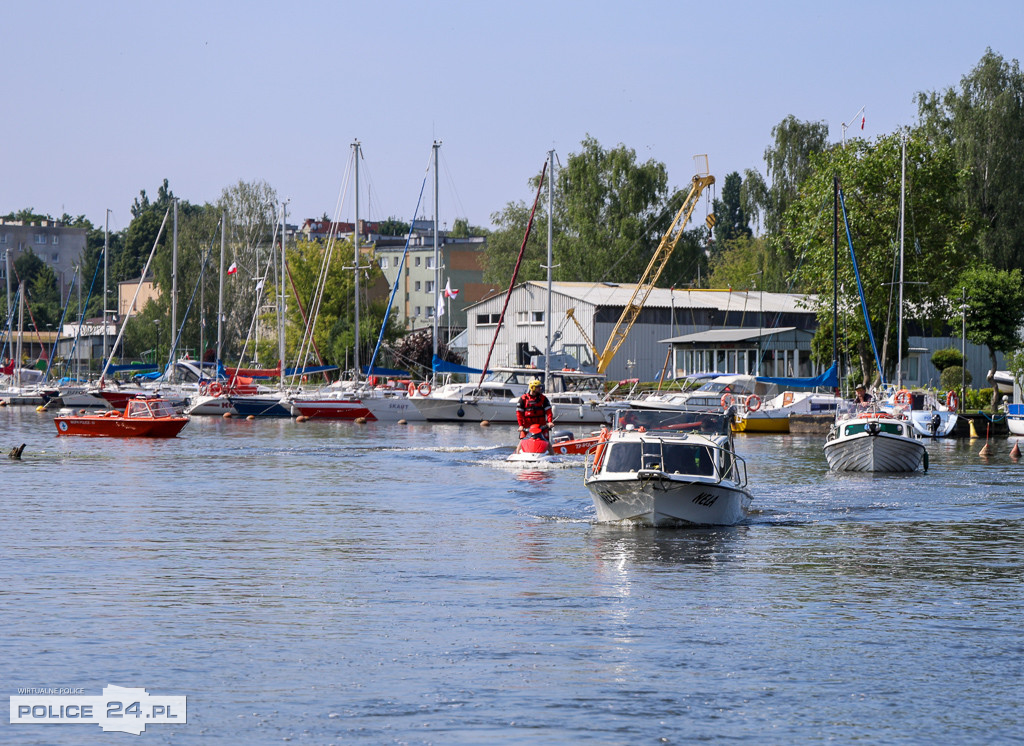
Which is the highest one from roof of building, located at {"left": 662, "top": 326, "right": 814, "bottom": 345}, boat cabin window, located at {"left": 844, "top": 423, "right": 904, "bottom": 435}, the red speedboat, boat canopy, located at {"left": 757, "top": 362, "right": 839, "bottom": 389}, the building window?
the building window

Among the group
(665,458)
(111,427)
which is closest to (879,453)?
(665,458)

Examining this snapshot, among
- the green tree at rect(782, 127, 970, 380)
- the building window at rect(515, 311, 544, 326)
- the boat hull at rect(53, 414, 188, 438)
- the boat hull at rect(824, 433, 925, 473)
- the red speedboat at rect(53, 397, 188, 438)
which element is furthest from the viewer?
the building window at rect(515, 311, 544, 326)

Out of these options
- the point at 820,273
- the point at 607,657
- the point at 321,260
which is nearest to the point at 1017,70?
the point at 820,273

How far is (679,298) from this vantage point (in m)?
98.5

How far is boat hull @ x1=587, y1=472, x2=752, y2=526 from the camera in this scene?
26562 mm

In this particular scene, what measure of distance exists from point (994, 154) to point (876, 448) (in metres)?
44.7

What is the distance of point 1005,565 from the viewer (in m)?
23.8

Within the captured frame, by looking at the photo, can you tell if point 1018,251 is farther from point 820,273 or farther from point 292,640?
point 292,640

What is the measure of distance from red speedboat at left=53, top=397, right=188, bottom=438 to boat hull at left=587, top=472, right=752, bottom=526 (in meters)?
34.8

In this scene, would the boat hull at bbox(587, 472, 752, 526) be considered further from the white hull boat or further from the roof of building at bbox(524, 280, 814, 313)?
the roof of building at bbox(524, 280, 814, 313)

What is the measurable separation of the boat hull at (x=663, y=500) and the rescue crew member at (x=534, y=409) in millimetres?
13614

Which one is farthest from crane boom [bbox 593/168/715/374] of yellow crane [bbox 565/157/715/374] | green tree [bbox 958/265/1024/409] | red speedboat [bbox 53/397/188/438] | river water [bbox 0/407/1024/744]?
river water [bbox 0/407/1024/744]

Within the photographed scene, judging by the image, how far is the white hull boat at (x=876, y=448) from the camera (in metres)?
42.4

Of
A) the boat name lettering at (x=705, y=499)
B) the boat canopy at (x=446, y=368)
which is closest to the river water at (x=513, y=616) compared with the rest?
the boat name lettering at (x=705, y=499)
